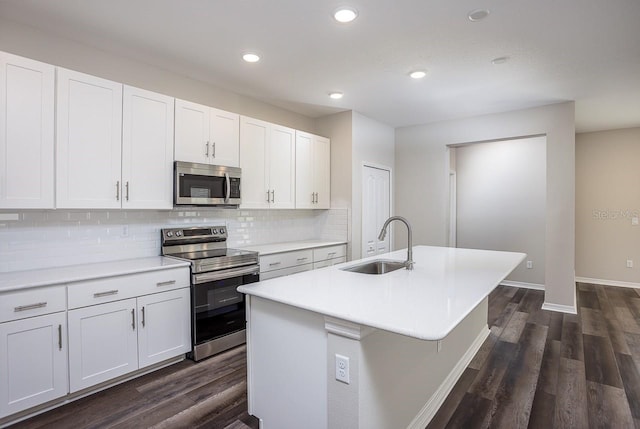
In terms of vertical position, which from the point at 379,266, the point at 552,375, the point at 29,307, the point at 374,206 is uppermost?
the point at 374,206

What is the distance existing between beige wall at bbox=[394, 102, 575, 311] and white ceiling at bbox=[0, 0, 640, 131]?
1.35ft

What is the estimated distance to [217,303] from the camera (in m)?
3.01

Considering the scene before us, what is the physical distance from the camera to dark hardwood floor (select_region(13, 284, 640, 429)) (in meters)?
2.08

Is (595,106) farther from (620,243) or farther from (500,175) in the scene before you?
(620,243)

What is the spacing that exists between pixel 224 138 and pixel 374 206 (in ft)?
8.34

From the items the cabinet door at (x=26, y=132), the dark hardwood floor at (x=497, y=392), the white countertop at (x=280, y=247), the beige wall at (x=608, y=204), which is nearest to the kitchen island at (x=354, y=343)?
the dark hardwood floor at (x=497, y=392)

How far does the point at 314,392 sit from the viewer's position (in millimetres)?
1637

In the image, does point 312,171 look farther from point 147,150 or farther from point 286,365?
point 286,365

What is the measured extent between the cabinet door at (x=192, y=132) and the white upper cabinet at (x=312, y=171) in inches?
51.5

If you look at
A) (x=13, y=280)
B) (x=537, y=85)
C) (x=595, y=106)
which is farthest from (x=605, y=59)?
(x=13, y=280)

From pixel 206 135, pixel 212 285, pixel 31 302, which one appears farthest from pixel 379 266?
pixel 31 302

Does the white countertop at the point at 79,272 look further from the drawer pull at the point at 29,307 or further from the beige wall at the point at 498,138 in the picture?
the beige wall at the point at 498,138

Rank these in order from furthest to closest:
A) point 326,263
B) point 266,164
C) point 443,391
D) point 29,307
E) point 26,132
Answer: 1. point 326,263
2. point 266,164
3. point 443,391
4. point 26,132
5. point 29,307

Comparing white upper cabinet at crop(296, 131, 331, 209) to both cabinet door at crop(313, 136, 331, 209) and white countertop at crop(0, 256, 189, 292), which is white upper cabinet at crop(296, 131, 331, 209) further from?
white countertop at crop(0, 256, 189, 292)
